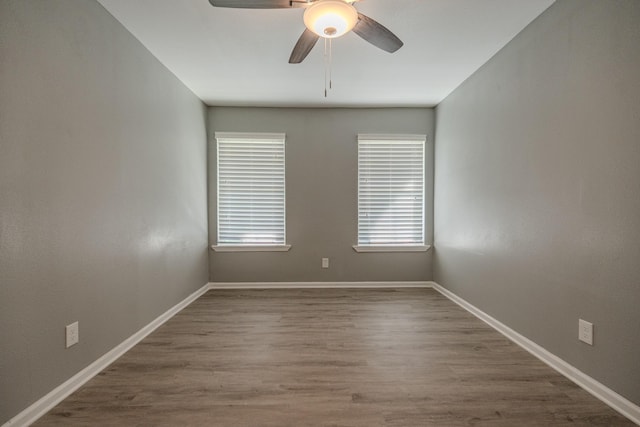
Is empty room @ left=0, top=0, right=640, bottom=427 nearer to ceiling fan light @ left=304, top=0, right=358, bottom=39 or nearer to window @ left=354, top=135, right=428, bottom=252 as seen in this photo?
ceiling fan light @ left=304, top=0, right=358, bottom=39

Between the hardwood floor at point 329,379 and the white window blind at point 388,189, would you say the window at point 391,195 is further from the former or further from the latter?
the hardwood floor at point 329,379

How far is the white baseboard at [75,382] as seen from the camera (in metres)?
1.48

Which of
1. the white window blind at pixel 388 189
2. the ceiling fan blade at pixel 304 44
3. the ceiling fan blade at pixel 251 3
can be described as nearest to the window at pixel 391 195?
the white window blind at pixel 388 189

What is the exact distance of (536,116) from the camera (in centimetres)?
214

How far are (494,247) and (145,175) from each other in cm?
320

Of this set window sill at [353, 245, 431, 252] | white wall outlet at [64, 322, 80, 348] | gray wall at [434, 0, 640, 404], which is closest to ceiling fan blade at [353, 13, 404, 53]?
gray wall at [434, 0, 640, 404]

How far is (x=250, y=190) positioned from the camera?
157 inches

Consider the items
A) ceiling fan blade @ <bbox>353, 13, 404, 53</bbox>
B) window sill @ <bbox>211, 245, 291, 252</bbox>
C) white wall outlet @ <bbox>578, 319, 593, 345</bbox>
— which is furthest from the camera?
window sill @ <bbox>211, 245, 291, 252</bbox>

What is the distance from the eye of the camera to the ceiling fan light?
4.91 ft

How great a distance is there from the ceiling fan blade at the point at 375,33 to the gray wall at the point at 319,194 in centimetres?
211

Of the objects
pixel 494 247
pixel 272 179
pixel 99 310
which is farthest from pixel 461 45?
pixel 99 310

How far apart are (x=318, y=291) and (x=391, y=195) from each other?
165cm

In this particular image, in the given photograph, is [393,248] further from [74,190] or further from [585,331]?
[74,190]

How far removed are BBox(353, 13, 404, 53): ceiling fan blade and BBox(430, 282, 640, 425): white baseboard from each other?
236 cm
